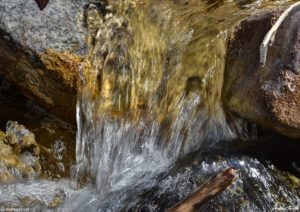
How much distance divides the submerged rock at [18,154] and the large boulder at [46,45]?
16.2 inches

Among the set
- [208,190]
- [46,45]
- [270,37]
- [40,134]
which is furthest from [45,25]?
[208,190]

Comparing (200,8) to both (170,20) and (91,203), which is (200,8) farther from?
(91,203)

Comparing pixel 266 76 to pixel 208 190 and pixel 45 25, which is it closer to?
pixel 208 190

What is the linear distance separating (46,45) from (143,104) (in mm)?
944

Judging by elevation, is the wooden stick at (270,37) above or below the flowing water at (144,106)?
above

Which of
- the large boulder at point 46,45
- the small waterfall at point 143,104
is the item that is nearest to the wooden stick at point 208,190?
the small waterfall at point 143,104

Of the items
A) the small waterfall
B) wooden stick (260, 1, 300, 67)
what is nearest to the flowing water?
the small waterfall

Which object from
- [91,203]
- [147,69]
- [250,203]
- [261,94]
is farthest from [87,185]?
[261,94]

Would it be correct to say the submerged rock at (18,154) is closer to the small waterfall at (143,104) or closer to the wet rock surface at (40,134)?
the wet rock surface at (40,134)

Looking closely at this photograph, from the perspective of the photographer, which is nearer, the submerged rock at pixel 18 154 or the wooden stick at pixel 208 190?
the wooden stick at pixel 208 190

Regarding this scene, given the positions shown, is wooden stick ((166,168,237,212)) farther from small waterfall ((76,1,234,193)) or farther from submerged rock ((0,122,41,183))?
submerged rock ((0,122,41,183))

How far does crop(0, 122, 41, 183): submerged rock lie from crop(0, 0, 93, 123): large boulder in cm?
41

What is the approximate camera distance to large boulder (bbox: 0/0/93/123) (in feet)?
9.50

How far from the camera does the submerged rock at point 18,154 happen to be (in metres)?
2.88
